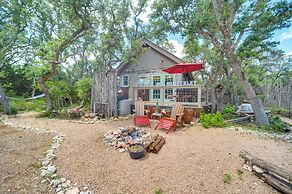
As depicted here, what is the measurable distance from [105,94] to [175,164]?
5.73m

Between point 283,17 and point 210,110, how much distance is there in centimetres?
578

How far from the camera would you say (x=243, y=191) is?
7.76 feet

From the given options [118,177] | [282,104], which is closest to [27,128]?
[118,177]

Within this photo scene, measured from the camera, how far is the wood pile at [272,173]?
2.33 meters

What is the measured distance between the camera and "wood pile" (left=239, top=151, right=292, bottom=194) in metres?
2.33

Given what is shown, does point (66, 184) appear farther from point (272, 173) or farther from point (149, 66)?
point (149, 66)

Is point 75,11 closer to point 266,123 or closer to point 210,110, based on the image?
point 210,110

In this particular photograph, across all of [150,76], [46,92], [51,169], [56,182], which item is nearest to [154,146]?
[56,182]

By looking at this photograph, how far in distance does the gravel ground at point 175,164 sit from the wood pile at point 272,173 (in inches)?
5.3

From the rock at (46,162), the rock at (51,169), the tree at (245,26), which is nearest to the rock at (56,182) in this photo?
the rock at (51,169)

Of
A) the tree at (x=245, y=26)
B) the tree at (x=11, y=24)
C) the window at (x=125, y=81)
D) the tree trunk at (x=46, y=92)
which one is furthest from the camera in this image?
the window at (x=125, y=81)

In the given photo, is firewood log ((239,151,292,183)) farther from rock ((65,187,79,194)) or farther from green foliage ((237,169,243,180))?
rock ((65,187,79,194))

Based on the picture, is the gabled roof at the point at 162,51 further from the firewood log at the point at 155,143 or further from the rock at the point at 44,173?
the rock at the point at 44,173

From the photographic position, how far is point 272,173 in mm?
2582
